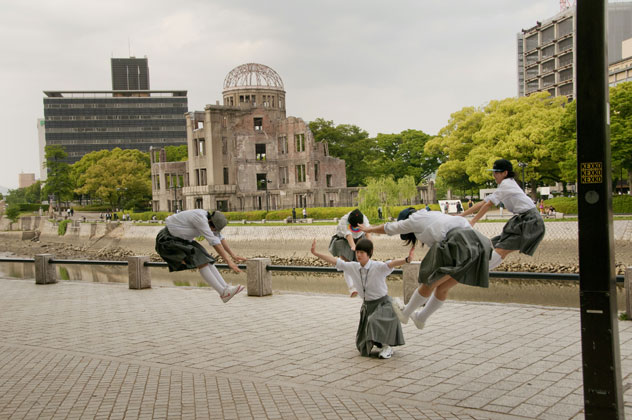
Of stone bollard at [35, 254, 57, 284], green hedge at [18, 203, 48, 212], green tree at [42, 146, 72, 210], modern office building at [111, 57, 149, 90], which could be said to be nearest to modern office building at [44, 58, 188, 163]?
modern office building at [111, 57, 149, 90]

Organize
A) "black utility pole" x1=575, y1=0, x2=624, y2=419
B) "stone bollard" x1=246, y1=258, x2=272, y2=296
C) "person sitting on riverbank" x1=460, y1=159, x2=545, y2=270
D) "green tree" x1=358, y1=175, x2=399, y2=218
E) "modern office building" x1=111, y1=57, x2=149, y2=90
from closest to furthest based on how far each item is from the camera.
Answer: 1. "black utility pole" x1=575, y1=0, x2=624, y2=419
2. "person sitting on riverbank" x1=460, y1=159, x2=545, y2=270
3. "stone bollard" x1=246, y1=258, x2=272, y2=296
4. "green tree" x1=358, y1=175, x2=399, y2=218
5. "modern office building" x1=111, y1=57, x2=149, y2=90

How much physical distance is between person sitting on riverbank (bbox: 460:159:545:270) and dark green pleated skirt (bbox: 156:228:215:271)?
4.56 meters

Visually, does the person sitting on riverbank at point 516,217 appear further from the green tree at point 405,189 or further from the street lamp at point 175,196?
the street lamp at point 175,196

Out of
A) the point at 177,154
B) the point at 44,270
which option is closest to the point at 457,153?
the point at 44,270

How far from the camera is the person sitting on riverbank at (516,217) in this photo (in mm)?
8727

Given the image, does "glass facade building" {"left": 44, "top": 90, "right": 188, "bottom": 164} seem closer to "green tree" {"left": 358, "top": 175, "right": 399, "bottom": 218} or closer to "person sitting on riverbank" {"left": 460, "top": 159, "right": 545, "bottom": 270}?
"green tree" {"left": 358, "top": 175, "right": 399, "bottom": 218}

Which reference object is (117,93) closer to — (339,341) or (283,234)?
(283,234)

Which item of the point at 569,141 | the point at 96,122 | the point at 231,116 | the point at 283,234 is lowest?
the point at 283,234

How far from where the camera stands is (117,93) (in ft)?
536

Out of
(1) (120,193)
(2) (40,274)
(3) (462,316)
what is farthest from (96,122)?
(3) (462,316)

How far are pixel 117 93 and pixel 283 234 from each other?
126 m

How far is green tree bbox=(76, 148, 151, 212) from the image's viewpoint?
98.9 meters

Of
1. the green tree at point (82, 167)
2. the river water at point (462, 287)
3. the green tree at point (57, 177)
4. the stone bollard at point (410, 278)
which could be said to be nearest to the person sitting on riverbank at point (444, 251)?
the stone bollard at point (410, 278)

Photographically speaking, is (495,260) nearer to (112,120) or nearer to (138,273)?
(138,273)
